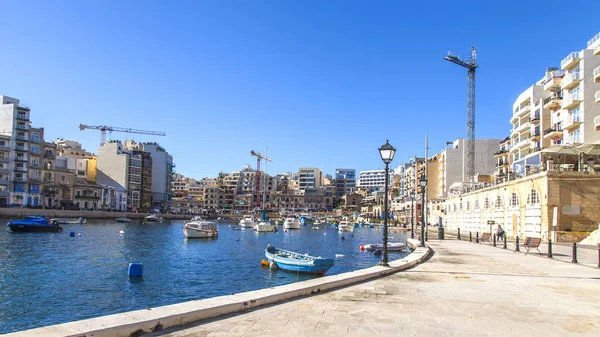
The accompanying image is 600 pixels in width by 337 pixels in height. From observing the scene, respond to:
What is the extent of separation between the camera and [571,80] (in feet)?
171

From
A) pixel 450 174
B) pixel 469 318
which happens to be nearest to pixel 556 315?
pixel 469 318

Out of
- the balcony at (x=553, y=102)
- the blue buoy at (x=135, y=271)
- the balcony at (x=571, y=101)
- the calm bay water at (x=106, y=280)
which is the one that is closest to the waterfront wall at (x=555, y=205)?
the calm bay water at (x=106, y=280)

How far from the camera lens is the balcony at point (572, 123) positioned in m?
51.1

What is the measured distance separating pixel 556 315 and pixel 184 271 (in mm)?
23051

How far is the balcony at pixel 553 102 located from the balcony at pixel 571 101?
2.69 metres

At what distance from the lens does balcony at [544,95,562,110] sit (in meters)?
56.6

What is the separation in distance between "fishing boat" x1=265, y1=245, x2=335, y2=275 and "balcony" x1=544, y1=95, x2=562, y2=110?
4667cm

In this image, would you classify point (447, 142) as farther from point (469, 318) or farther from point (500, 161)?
point (469, 318)

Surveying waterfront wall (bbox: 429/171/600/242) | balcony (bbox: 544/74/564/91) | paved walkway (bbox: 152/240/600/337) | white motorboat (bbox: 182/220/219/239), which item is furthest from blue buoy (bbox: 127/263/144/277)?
balcony (bbox: 544/74/564/91)

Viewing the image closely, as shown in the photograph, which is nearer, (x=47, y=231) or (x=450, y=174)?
(x=47, y=231)

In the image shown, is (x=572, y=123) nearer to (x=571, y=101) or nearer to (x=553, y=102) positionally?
(x=571, y=101)

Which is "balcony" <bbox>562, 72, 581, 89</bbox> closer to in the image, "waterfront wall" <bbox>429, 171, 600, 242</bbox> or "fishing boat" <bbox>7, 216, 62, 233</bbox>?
"waterfront wall" <bbox>429, 171, 600, 242</bbox>

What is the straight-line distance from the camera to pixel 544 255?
2402 centimetres

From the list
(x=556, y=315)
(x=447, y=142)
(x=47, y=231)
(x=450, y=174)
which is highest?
(x=447, y=142)
